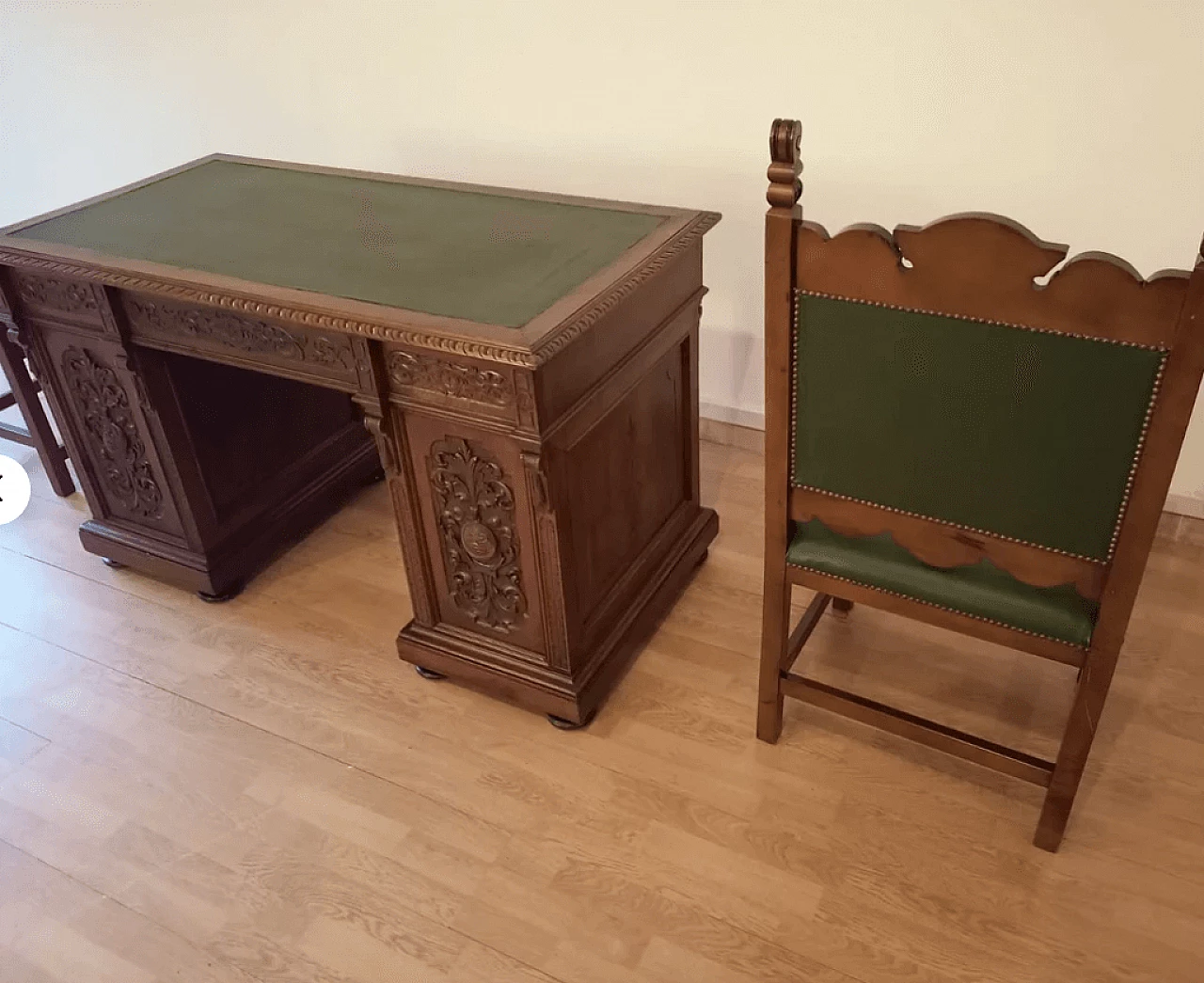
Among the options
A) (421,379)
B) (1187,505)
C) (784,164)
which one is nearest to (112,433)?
(421,379)

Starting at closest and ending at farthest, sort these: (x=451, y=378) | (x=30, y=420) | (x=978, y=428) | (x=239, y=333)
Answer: (x=978, y=428)
(x=451, y=378)
(x=239, y=333)
(x=30, y=420)

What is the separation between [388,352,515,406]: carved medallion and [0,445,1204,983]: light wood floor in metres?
0.68

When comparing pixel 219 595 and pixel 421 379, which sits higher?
pixel 421 379

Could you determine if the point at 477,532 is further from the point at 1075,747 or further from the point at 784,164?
the point at 1075,747

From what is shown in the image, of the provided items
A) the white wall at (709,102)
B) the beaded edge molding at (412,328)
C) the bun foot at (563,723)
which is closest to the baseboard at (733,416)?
the white wall at (709,102)

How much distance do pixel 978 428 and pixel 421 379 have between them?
33.8 inches

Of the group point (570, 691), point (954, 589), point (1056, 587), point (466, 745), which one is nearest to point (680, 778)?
point (570, 691)

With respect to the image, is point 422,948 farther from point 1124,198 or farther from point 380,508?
point 1124,198

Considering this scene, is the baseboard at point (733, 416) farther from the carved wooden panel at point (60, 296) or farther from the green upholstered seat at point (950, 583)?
the carved wooden panel at point (60, 296)

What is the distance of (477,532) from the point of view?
1786 millimetres

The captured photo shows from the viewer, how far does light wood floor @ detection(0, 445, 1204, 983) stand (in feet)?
5.00

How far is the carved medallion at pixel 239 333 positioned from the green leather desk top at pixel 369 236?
0.09m

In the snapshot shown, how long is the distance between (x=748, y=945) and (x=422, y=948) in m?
0.50

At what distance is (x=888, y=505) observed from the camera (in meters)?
1.46
